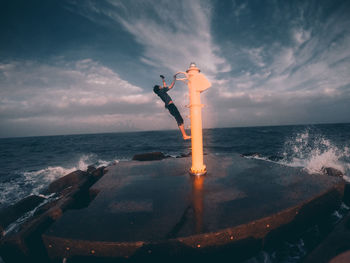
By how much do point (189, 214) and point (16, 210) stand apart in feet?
16.3

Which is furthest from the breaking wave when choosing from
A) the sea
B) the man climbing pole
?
the man climbing pole

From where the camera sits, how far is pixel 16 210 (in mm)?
4340

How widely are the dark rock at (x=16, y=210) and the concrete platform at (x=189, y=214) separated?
255 centimetres

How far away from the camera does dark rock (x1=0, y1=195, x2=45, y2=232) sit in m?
4.00

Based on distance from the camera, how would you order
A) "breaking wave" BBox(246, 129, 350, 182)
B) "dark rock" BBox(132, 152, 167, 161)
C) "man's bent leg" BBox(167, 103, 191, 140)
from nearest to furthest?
1. "man's bent leg" BBox(167, 103, 191, 140)
2. "breaking wave" BBox(246, 129, 350, 182)
3. "dark rock" BBox(132, 152, 167, 161)

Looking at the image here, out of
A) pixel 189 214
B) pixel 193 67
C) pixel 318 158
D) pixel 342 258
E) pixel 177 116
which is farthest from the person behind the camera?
pixel 318 158

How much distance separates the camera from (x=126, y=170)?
16.9 feet

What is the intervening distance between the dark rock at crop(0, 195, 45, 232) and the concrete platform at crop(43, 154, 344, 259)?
2.55m

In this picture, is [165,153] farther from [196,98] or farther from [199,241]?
[199,241]

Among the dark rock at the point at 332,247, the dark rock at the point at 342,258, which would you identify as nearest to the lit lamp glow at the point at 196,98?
the dark rock at the point at 332,247

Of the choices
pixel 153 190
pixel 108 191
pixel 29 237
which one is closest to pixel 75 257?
pixel 29 237

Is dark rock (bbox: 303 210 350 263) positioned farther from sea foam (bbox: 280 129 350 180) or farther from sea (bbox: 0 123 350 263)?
sea foam (bbox: 280 129 350 180)

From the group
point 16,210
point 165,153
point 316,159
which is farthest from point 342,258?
point 165,153

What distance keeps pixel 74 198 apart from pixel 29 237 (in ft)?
4.51
